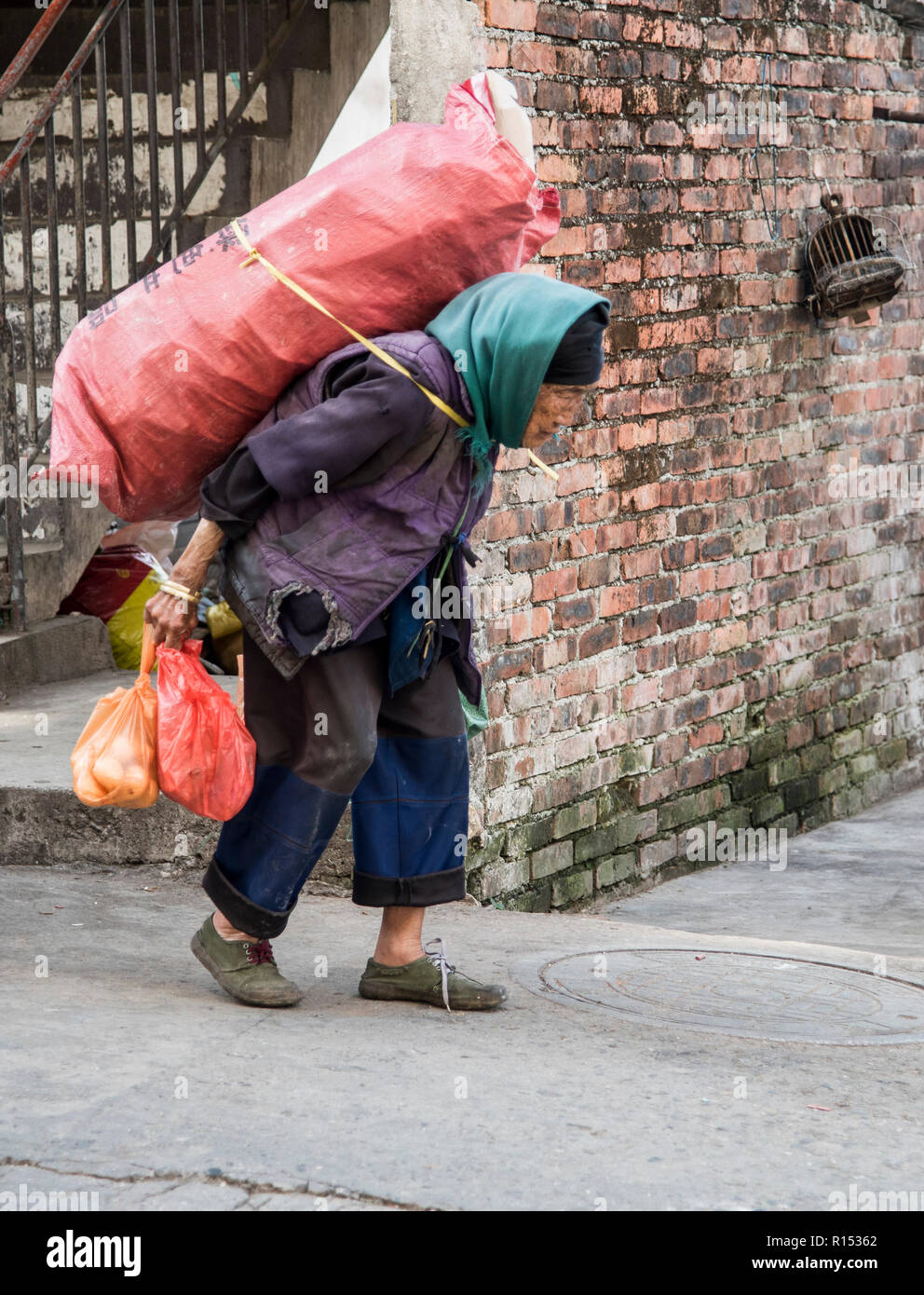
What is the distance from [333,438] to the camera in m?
2.93

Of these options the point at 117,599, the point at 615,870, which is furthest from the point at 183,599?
the point at 117,599

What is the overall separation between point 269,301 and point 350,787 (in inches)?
35.1

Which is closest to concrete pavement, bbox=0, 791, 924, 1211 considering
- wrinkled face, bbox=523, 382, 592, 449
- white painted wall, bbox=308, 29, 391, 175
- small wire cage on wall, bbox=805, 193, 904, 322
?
wrinkled face, bbox=523, 382, 592, 449

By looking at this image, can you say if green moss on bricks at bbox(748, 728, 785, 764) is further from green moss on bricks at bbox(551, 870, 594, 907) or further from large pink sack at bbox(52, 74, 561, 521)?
large pink sack at bbox(52, 74, 561, 521)

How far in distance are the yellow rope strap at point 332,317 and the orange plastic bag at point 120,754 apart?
0.65 meters

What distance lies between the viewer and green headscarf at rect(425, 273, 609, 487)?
289 cm

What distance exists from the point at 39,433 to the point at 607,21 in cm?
204

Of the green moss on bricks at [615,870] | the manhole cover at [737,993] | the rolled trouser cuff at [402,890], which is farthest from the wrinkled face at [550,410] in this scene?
the green moss on bricks at [615,870]

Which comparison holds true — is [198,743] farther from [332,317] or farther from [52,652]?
[52,652]

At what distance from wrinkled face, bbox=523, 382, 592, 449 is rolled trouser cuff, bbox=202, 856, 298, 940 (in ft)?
3.15

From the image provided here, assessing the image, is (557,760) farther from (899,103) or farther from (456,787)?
(899,103)

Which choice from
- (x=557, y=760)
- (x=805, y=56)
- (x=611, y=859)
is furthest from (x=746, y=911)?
(x=805, y=56)

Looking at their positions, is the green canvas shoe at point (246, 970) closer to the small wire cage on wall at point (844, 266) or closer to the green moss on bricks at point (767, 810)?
the green moss on bricks at point (767, 810)

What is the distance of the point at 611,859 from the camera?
507 centimetres
